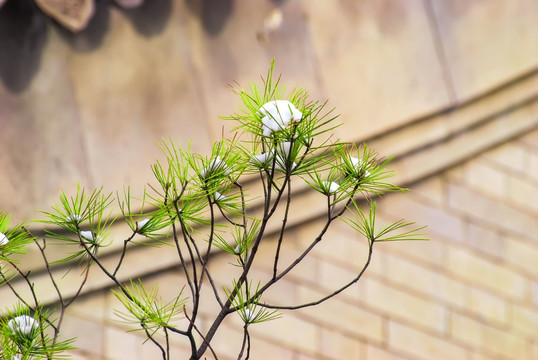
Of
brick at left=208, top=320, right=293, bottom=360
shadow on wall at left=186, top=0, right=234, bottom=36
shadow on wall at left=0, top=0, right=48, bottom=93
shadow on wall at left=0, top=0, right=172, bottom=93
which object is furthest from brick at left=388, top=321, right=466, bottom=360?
shadow on wall at left=0, top=0, right=48, bottom=93

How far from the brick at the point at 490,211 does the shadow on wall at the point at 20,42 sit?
2198mm

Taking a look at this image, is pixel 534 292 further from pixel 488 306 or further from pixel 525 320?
pixel 488 306

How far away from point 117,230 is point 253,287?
70 cm

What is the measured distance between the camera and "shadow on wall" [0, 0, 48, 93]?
2.92 m

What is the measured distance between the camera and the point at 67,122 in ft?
9.93

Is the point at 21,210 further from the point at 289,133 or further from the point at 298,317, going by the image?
the point at 289,133

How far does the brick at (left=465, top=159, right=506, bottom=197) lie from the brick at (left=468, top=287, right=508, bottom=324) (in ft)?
1.81

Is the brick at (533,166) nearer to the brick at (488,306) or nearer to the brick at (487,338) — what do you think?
the brick at (488,306)

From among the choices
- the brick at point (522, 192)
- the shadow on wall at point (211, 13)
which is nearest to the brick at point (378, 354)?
the brick at point (522, 192)

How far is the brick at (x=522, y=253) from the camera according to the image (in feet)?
13.8

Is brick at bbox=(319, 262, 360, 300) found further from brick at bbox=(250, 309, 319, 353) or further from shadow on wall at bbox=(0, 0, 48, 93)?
shadow on wall at bbox=(0, 0, 48, 93)

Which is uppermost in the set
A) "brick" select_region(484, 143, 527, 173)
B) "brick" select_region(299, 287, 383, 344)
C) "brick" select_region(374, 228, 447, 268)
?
"brick" select_region(484, 143, 527, 173)

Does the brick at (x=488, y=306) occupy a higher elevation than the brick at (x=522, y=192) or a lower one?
lower

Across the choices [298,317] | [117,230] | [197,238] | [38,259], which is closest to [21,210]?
[38,259]
